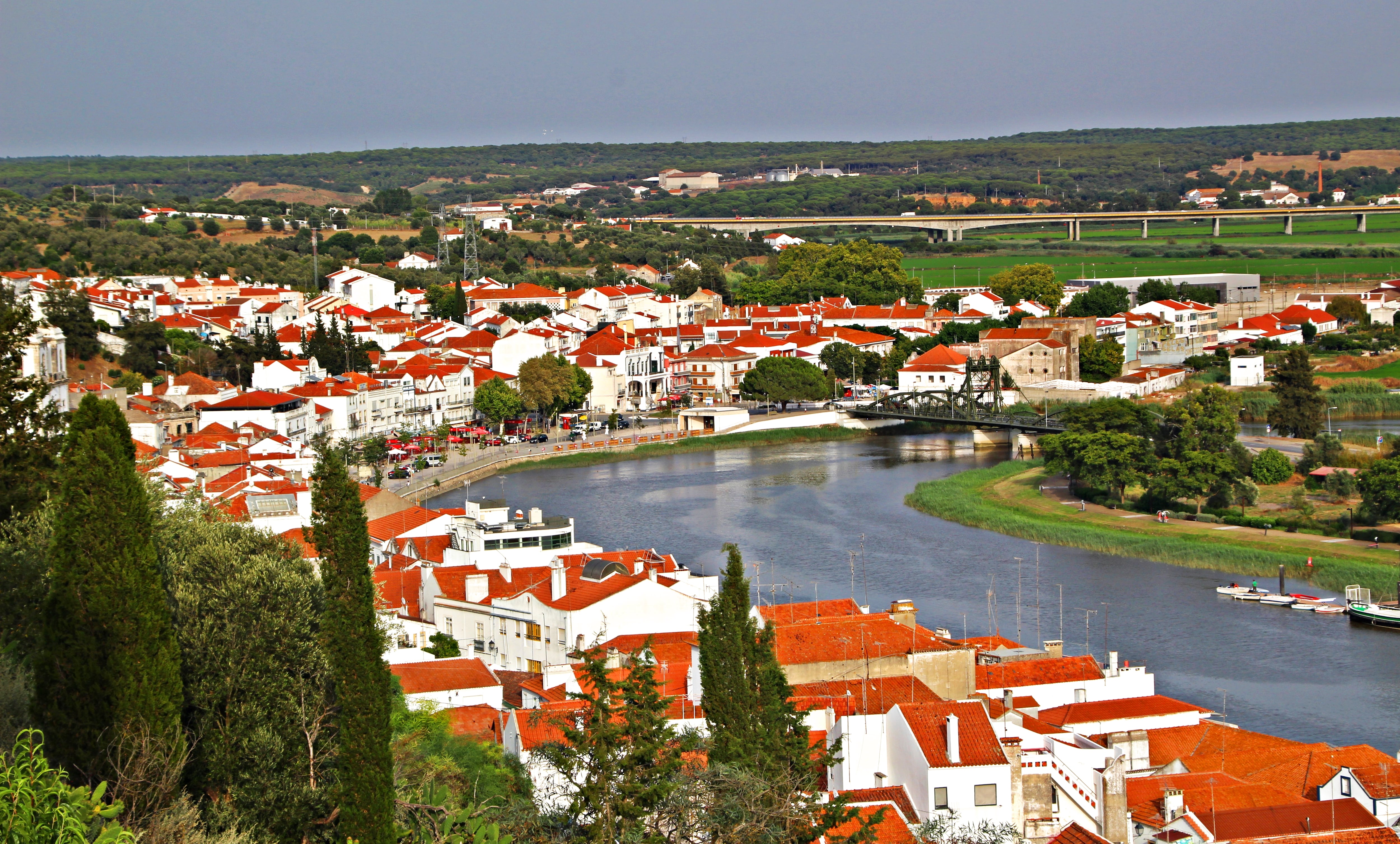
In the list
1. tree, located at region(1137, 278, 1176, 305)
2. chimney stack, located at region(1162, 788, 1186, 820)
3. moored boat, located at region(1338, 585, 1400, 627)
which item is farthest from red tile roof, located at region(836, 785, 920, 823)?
tree, located at region(1137, 278, 1176, 305)

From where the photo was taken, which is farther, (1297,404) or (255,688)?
(1297,404)

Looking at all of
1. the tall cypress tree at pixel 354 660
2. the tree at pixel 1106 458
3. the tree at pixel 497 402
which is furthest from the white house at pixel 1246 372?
the tall cypress tree at pixel 354 660

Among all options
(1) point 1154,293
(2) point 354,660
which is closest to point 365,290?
(1) point 1154,293

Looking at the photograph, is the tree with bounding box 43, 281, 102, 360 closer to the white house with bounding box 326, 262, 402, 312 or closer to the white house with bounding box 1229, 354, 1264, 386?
the white house with bounding box 326, 262, 402, 312

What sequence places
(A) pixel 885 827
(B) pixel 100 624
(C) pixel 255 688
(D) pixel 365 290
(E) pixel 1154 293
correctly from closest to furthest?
(B) pixel 100 624 < (C) pixel 255 688 < (A) pixel 885 827 < (D) pixel 365 290 < (E) pixel 1154 293

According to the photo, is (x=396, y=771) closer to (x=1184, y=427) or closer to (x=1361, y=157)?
(x=1184, y=427)

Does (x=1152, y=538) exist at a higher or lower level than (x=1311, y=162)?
lower

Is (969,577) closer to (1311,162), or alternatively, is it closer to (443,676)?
(443,676)
